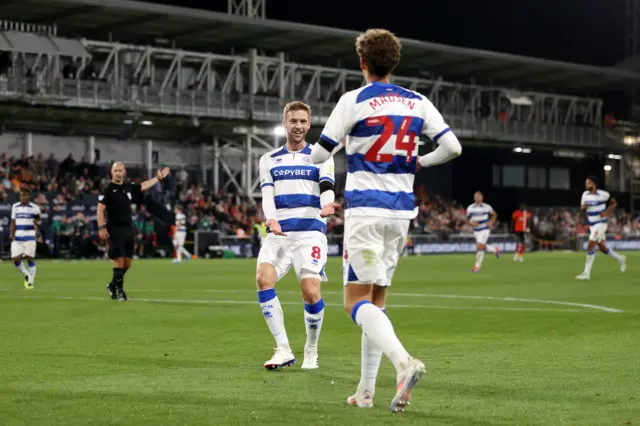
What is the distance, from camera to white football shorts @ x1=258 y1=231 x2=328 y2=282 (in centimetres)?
1036

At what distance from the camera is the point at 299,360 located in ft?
35.1

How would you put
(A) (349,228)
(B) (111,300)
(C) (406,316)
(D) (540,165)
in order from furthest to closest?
(D) (540,165) < (B) (111,300) < (C) (406,316) < (A) (349,228)

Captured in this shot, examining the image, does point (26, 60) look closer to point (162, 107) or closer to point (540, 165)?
point (162, 107)

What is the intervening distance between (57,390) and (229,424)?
86.2 inches

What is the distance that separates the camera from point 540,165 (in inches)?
3130

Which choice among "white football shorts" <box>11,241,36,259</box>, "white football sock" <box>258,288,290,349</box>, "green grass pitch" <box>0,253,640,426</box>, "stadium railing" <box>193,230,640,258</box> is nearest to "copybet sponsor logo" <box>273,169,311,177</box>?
"white football sock" <box>258,288,290,349</box>

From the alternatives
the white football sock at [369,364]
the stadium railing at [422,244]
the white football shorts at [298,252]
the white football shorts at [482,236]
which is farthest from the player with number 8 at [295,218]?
the stadium railing at [422,244]

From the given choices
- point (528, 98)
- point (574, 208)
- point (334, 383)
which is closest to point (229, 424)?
point (334, 383)

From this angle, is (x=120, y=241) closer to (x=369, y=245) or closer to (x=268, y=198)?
(x=268, y=198)

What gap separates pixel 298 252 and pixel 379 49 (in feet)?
11.6

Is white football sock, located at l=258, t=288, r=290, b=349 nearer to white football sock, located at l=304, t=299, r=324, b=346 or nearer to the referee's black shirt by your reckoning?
white football sock, located at l=304, t=299, r=324, b=346

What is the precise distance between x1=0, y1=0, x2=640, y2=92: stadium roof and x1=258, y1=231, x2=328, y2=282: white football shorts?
142 feet

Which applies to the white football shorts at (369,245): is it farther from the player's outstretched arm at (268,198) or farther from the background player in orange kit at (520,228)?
the background player in orange kit at (520,228)

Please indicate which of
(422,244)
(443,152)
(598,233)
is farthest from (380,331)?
(422,244)
